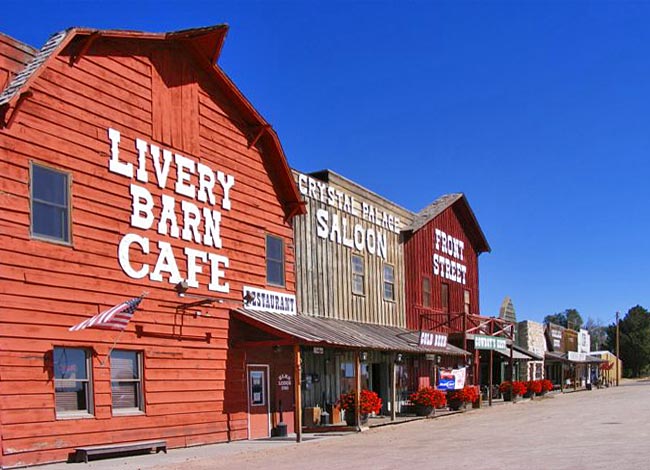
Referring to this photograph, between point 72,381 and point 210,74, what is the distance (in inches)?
339

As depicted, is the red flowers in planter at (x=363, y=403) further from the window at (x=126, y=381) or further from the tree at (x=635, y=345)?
the tree at (x=635, y=345)

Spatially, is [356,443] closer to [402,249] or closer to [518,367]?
[402,249]

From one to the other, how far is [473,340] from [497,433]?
1522 cm

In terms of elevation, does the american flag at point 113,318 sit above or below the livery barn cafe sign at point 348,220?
below

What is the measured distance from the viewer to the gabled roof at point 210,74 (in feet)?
46.7

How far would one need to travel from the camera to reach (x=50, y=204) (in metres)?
14.6

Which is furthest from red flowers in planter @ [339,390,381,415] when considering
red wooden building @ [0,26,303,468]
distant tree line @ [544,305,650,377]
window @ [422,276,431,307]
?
distant tree line @ [544,305,650,377]

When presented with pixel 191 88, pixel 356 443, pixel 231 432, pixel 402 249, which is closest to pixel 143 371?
pixel 231 432

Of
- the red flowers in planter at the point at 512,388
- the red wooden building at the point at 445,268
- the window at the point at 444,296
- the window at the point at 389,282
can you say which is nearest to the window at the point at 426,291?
the red wooden building at the point at 445,268

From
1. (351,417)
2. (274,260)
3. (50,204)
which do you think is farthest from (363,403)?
(50,204)

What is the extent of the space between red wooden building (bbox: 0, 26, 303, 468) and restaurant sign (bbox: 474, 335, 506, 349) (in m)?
14.3

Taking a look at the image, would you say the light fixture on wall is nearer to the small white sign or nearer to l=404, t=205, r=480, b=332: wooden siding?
the small white sign

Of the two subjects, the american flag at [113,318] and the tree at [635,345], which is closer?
the american flag at [113,318]

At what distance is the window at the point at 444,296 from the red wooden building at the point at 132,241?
1541 centimetres
